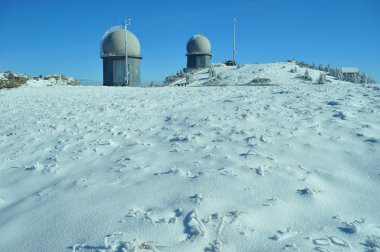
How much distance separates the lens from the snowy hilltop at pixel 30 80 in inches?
896

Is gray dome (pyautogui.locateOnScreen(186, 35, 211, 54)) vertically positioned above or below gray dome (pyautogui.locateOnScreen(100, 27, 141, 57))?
above

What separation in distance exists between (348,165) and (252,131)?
2.18m

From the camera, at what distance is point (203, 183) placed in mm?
4547

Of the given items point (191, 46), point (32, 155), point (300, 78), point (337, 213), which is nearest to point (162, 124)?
point (32, 155)

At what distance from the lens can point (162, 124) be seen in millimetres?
8164

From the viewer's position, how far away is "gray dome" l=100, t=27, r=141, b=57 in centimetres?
3259

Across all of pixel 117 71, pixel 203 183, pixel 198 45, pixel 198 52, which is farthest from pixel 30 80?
pixel 198 45

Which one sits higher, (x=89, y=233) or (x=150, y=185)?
(x=150, y=185)

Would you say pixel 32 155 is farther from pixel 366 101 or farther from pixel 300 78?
pixel 300 78

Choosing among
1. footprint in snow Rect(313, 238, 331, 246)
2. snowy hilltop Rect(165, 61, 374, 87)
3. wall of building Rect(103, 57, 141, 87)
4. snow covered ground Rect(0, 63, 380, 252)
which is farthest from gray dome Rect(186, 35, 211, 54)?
footprint in snow Rect(313, 238, 331, 246)

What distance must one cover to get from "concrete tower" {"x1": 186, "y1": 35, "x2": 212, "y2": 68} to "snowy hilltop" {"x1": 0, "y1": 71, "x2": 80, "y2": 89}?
69.4 feet

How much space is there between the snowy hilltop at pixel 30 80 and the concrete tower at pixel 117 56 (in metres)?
4.27

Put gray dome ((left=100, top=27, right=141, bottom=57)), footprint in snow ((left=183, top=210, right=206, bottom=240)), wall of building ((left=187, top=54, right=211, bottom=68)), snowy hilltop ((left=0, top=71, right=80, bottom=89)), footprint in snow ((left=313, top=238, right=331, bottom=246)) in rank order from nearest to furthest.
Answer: footprint in snow ((left=313, top=238, right=331, bottom=246)), footprint in snow ((left=183, top=210, right=206, bottom=240)), snowy hilltop ((left=0, top=71, right=80, bottom=89)), gray dome ((left=100, top=27, right=141, bottom=57)), wall of building ((left=187, top=54, right=211, bottom=68))

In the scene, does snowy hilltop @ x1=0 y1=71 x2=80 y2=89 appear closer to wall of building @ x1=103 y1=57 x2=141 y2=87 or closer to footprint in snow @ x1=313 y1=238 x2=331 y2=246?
wall of building @ x1=103 y1=57 x2=141 y2=87
